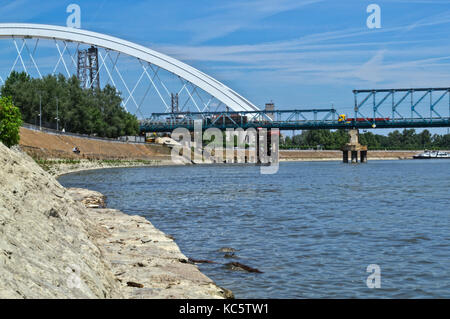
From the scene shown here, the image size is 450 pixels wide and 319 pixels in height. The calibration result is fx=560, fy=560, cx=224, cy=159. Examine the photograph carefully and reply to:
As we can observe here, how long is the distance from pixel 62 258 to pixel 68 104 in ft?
369

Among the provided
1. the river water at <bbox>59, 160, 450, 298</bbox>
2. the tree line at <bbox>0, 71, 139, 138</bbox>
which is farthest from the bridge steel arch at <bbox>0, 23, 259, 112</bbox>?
the river water at <bbox>59, 160, 450, 298</bbox>

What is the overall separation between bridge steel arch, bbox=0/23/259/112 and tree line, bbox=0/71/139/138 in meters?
11.8

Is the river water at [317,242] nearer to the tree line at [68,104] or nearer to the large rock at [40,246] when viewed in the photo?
the large rock at [40,246]

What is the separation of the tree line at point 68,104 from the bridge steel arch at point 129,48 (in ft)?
38.6

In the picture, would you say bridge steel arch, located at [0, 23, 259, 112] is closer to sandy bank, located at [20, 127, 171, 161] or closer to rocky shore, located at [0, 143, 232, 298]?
sandy bank, located at [20, 127, 171, 161]

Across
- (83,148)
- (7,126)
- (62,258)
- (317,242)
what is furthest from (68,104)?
(62,258)

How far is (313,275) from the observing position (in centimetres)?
1250

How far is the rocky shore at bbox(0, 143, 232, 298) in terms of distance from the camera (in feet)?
22.7

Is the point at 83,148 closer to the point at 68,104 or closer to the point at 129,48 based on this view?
the point at 68,104

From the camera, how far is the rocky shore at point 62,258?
22.7ft

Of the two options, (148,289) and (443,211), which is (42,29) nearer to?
(443,211)
